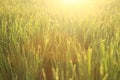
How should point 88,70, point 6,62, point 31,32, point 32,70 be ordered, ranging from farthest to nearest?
point 31,32, point 6,62, point 32,70, point 88,70

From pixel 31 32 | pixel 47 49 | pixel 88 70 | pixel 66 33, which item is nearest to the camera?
pixel 88 70

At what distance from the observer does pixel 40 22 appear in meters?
1.74

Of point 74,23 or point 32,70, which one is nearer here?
point 32,70

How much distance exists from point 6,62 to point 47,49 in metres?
0.23

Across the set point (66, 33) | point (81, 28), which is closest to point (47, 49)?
point (66, 33)

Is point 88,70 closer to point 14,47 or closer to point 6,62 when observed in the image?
point 6,62

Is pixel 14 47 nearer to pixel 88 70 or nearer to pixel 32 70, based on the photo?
pixel 32 70

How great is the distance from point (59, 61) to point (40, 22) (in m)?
0.77

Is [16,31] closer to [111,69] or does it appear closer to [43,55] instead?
[43,55]

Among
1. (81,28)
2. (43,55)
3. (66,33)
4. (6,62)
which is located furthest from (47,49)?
(81,28)

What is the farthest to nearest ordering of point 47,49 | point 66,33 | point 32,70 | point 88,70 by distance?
point 66,33 < point 47,49 < point 32,70 < point 88,70

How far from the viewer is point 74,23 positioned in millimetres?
1789

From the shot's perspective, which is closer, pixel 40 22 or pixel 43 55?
pixel 43 55

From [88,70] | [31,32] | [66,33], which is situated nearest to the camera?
[88,70]
